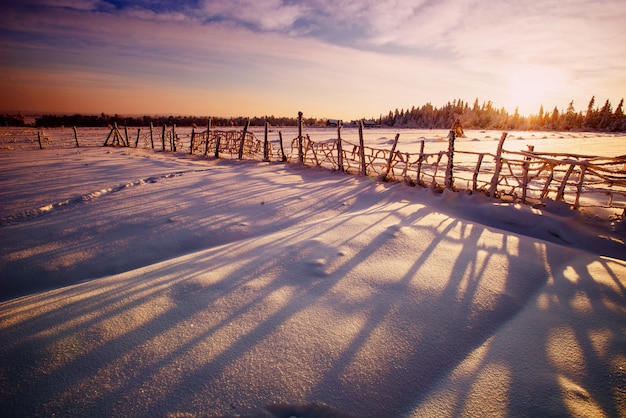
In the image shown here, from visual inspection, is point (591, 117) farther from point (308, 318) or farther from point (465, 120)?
point (308, 318)

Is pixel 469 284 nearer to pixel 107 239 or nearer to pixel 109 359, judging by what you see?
pixel 109 359

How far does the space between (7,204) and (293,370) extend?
8752mm

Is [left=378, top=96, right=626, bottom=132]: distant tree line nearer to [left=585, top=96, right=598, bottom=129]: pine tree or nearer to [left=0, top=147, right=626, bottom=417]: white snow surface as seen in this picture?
[left=585, top=96, right=598, bottom=129]: pine tree

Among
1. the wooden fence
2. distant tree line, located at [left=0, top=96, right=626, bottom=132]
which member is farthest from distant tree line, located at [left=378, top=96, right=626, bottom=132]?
the wooden fence

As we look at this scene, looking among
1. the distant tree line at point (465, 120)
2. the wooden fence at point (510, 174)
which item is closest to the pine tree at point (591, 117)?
the distant tree line at point (465, 120)

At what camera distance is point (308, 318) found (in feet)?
9.12

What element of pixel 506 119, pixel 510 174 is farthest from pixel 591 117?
pixel 510 174

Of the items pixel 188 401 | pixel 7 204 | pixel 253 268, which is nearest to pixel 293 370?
pixel 188 401

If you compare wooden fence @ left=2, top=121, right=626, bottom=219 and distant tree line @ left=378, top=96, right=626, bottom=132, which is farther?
distant tree line @ left=378, top=96, right=626, bottom=132

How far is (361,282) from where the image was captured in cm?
343

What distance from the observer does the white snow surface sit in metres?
2.00

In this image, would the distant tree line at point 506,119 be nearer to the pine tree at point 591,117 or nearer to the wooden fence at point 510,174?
the pine tree at point 591,117

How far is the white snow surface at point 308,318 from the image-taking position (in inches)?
78.6

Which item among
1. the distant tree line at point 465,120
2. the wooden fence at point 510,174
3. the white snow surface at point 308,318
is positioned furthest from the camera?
the distant tree line at point 465,120
